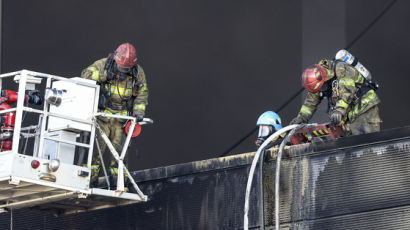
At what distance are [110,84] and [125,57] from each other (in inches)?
19.6

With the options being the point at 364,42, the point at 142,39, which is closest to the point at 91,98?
the point at 142,39

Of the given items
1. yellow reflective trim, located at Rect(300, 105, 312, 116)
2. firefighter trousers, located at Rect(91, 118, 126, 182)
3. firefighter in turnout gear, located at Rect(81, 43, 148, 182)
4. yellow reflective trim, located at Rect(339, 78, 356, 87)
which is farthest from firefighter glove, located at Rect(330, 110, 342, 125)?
firefighter trousers, located at Rect(91, 118, 126, 182)

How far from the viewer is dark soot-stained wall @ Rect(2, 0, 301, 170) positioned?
1723 centimetres

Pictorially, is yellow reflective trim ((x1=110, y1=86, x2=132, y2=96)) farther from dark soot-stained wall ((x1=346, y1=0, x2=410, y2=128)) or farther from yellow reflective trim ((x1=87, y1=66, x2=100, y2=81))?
dark soot-stained wall ((x1=346, y1=0, x2=410, y2=128))

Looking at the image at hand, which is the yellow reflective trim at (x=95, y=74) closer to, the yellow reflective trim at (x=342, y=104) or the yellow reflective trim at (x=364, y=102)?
the yellow reflective trim at (x=342, y=104)

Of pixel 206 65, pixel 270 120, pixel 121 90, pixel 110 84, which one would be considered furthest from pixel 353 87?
pixel 206 65

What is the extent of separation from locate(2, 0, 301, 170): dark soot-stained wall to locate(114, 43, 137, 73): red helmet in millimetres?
5661

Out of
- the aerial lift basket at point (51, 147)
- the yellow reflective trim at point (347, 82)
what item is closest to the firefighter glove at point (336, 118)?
the yellow reflective trim at point (347, 82)

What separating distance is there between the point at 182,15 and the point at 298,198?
8.41 metres

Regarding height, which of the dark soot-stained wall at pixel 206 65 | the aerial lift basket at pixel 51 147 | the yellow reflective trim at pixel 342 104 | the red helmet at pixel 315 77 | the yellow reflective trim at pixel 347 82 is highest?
the dark soot-stained wall at pixel 206 65

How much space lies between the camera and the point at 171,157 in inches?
687

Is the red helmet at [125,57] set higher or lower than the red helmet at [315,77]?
higher

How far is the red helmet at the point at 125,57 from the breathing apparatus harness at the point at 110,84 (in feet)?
0.39

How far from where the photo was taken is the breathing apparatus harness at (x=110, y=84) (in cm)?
1132
